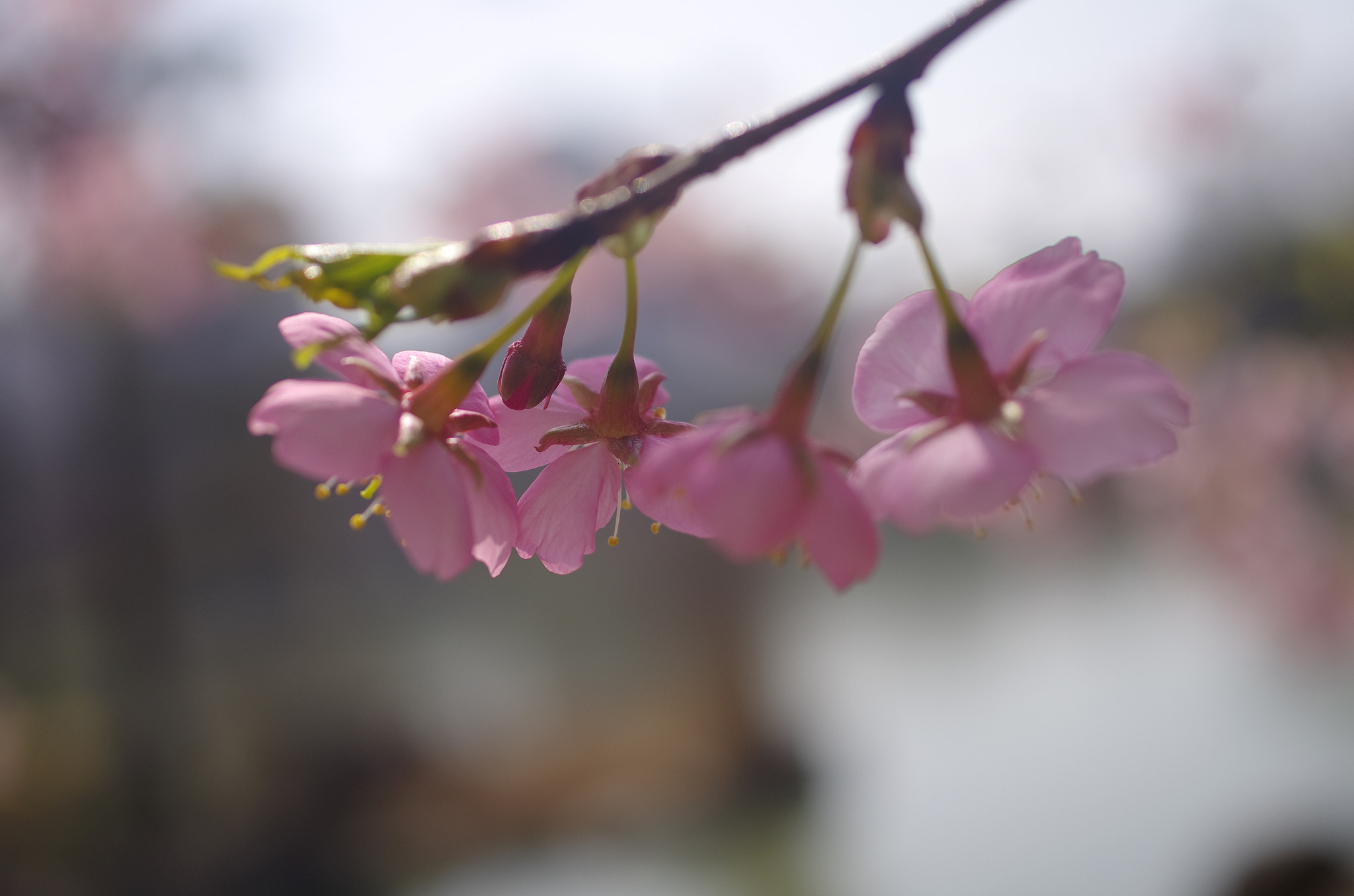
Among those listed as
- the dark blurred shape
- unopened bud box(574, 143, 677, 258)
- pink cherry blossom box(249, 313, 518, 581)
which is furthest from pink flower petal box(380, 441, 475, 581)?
the dark blurred shape

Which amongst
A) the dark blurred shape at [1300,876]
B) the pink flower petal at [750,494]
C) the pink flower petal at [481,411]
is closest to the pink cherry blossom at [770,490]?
the pink flower petal at [750,494]

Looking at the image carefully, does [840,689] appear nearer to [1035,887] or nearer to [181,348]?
[1035,887]

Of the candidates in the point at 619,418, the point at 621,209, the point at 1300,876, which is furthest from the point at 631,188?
the point at 1300,876

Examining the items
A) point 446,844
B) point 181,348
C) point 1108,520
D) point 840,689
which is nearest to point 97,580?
point 446,844

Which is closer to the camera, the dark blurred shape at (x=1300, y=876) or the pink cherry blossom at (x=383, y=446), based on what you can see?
the pink cherry blossom at (x=383, y=446)

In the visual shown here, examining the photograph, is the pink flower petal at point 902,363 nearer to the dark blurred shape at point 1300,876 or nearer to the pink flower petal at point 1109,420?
the pink flower petal at point 1109,420

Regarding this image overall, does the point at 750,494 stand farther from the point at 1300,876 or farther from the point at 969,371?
the point at 1300,876
